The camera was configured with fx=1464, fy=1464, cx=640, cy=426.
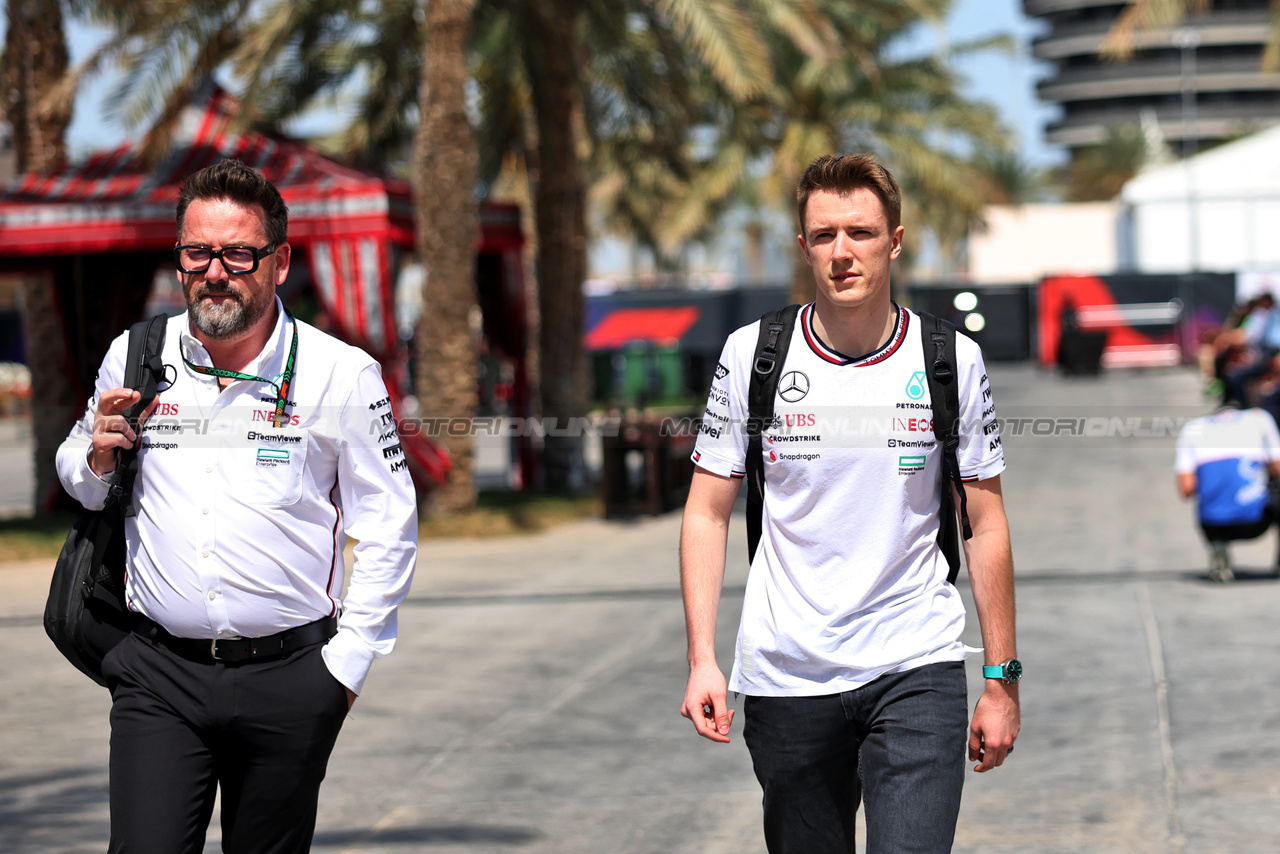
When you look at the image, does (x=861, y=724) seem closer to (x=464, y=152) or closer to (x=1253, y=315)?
(x=464, y=152)

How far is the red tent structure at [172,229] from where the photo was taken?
13977 millimetres

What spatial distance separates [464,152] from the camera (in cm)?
1412

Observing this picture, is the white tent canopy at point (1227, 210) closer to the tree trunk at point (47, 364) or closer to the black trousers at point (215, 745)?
the tree trunk at point (47, 364)

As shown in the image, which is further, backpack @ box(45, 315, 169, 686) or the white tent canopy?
the white tent canopy

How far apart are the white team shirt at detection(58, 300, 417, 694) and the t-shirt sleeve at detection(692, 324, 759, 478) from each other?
69 centimetres

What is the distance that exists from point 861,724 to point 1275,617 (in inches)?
274

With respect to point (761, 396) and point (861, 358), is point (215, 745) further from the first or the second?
point (861, 358)

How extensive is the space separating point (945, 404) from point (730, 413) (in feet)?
1.53

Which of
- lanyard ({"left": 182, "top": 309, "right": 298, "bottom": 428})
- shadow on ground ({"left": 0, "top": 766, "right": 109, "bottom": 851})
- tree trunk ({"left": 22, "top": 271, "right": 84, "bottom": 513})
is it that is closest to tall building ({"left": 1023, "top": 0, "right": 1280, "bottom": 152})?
tree trunk ({"left": 22, "top": 271, "right": 84, "bottom": 513})

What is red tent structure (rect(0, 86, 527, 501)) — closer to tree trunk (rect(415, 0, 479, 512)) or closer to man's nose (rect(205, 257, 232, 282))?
tree trunk (rect(415, 0, 479, 512))

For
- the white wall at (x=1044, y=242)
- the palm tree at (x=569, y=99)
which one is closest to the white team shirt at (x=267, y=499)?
the palm tree at (x=569, y=99)

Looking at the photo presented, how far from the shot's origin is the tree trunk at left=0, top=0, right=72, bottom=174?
1489 centimetres

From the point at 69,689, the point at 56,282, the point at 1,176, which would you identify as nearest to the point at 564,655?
the point at 69,689

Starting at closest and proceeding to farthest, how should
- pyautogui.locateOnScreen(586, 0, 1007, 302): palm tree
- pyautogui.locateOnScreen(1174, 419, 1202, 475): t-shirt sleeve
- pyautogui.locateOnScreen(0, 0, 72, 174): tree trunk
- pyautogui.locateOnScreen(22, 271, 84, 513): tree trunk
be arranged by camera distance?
pyautogui.locateOnScreen(1174, 419, 1202, 475): t-shirt sleeve → pyautogui.locateOnScreen(0, 0, 72, 174): tree trunk → pyautogui.locateOnScreen(22, 271, 84, 513): tree trunk → pyautogui.locateOnScreen(586, 0, 1007, 302): palm tree
